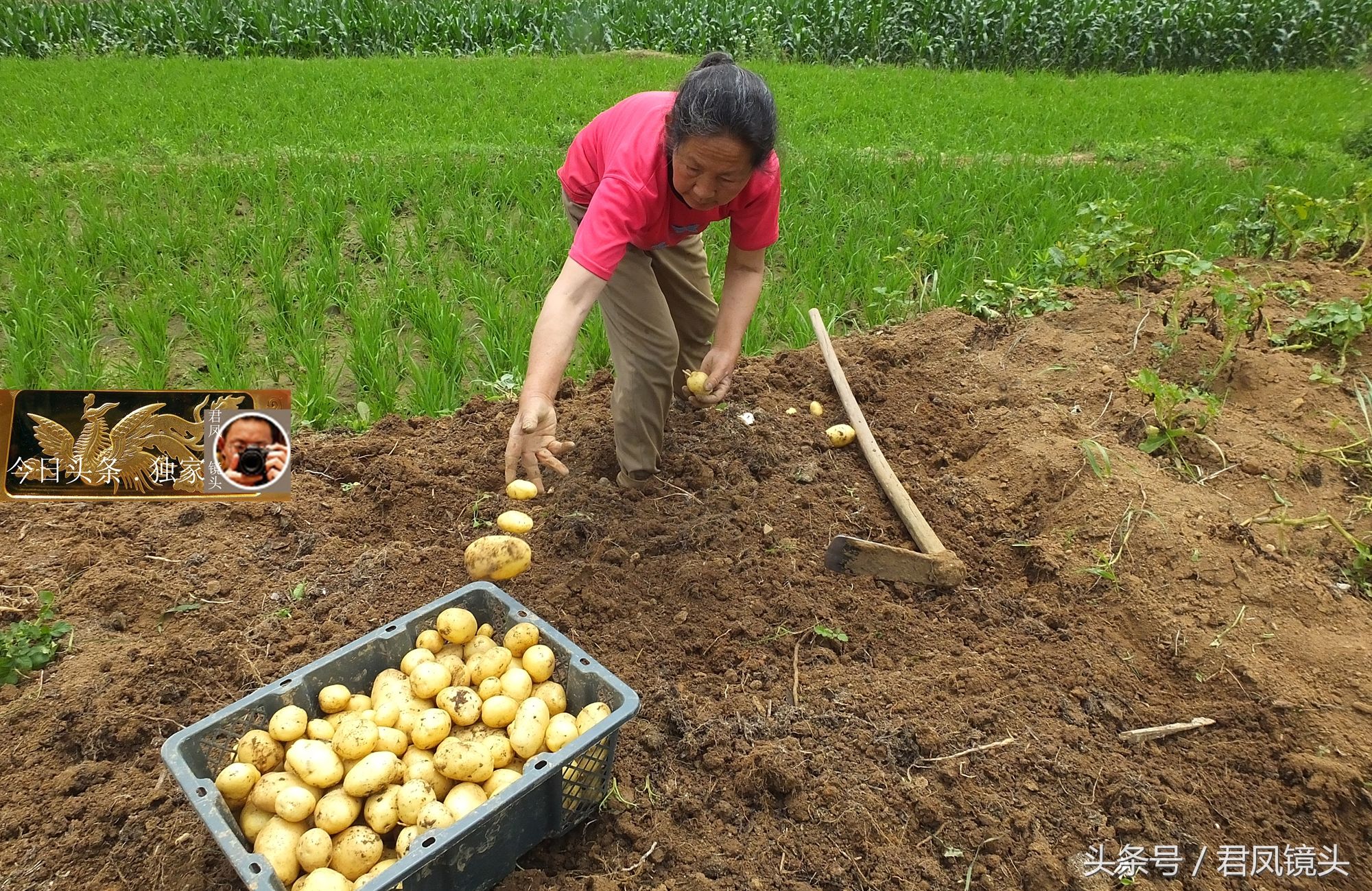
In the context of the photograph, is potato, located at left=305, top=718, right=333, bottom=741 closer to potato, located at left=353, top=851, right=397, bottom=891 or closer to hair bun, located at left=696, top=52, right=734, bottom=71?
potato, located at left=353, top=851, right=397, bottom=891

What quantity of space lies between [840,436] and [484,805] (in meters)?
1.94

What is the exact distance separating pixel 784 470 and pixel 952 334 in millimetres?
1361

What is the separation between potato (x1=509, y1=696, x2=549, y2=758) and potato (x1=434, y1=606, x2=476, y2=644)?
0.28m

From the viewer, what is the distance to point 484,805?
4.50 feet

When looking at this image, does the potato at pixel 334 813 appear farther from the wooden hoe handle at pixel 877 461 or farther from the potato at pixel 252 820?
the wooden hoe handle at pixel 877 461

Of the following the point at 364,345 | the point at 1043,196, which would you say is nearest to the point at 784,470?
the point at 364,345

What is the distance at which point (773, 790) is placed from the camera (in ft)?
Result: 5.78

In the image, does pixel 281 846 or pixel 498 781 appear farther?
pixel 498 781

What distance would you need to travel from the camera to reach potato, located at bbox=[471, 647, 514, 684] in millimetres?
1702

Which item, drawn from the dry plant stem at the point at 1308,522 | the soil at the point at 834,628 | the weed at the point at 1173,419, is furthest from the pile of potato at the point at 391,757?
→ the weed at the point at 1173,419

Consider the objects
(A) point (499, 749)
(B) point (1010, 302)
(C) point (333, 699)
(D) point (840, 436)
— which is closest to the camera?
(A) point (499, 749)

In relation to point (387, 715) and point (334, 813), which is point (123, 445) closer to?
point (387, 715)

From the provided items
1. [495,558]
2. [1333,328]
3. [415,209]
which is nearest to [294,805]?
[495,558]

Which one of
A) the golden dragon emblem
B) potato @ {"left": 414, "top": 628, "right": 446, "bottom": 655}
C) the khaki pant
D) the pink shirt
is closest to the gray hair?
the pink shirt
